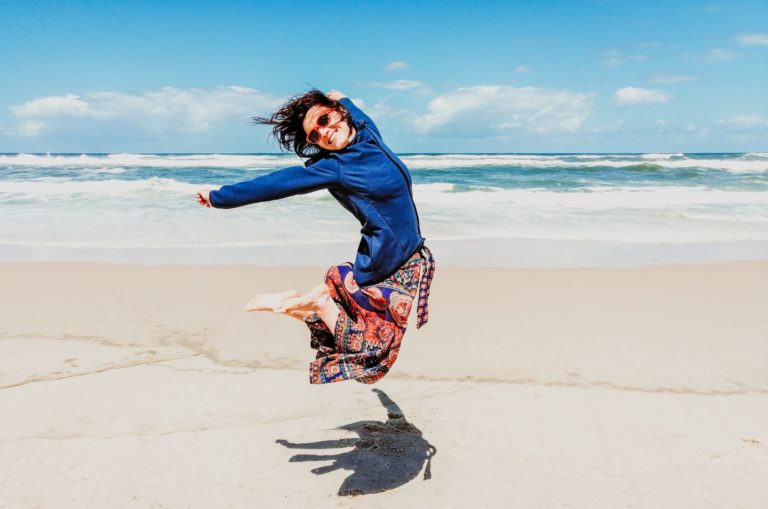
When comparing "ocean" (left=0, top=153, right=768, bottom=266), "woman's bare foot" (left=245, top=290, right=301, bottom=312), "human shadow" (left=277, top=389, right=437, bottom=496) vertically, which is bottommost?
"human shadow" (left=277, top=389, right=437, bottom=496)

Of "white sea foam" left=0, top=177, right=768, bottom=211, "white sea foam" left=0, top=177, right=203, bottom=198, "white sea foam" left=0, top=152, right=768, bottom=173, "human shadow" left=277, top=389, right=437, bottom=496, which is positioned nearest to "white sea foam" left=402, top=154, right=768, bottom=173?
"white sea foam" left=0, top=152, right=768, bottom=173

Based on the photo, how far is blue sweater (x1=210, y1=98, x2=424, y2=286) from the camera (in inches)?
90.1

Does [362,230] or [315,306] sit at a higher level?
[362,230]

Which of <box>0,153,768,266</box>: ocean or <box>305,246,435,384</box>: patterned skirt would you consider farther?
<box>0,153,768,266</box>: ocean

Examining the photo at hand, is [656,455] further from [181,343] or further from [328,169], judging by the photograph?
[181,343]

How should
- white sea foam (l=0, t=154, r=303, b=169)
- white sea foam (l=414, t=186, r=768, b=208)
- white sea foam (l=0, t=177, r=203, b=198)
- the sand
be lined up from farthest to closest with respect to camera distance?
white sea foam (l=0, t=154, r=303, b=169), white sea foam (l=0, t=177, r=203, b=198), white sea foam (l=414, t=186, r=768, b=208), the sand

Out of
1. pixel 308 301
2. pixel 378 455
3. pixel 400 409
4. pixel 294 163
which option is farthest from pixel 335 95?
pixel 294 163

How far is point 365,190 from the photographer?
2.44 metres

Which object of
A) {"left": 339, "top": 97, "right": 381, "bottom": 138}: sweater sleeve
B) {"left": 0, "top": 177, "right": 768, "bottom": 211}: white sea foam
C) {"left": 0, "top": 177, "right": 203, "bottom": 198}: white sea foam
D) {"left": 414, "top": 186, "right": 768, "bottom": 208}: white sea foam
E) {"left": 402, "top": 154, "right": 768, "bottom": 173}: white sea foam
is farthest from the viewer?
{"left": 402, "top": 154, "right": 768, "bottom": 173}: white sea foam

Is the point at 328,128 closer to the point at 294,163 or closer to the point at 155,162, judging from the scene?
the point at 294,163

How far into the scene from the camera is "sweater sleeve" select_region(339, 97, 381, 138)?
2.62m

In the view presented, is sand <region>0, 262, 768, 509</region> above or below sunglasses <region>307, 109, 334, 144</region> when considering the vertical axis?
below

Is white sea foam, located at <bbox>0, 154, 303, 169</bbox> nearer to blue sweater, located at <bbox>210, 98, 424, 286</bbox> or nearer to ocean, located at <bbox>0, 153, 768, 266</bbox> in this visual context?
ocean, located at <bbox>0, 153, 768, 266</bbox>

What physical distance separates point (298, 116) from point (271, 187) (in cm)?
48
